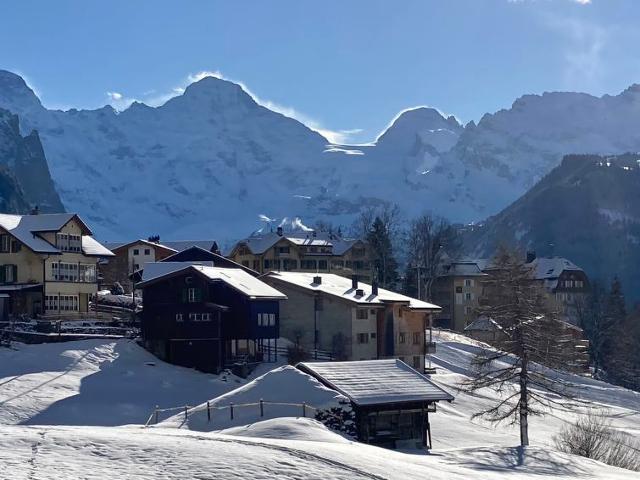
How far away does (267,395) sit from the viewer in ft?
170

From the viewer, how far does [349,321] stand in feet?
248

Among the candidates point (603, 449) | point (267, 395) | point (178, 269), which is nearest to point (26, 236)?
point (178, 269)

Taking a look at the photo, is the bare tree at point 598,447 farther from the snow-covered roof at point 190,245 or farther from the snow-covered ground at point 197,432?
the snow-covered roof at point 190,245

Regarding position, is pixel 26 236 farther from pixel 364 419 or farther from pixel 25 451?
pixel 25 451

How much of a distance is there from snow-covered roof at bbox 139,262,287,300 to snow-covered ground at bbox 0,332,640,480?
21.1 ft

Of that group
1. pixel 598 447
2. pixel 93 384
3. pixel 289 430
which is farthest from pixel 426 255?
pixel 289 430

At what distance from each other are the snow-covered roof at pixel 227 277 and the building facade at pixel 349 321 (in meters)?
2.66

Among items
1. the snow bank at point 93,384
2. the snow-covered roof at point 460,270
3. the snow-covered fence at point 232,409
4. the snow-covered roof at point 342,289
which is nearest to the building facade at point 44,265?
the snow bank at point 93,384

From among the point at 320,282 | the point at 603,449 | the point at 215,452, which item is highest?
the point at 320,282

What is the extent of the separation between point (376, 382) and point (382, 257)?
256 feet

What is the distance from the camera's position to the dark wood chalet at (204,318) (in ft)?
230

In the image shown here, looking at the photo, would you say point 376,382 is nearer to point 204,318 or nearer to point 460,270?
point 204,318

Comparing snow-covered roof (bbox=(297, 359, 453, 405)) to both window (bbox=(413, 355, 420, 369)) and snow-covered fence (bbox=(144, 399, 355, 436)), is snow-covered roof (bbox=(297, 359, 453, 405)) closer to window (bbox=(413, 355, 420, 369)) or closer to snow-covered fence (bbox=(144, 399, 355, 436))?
snow-covered fence (bbox=(144, 399, 355, 436))

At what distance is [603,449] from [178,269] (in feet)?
109
